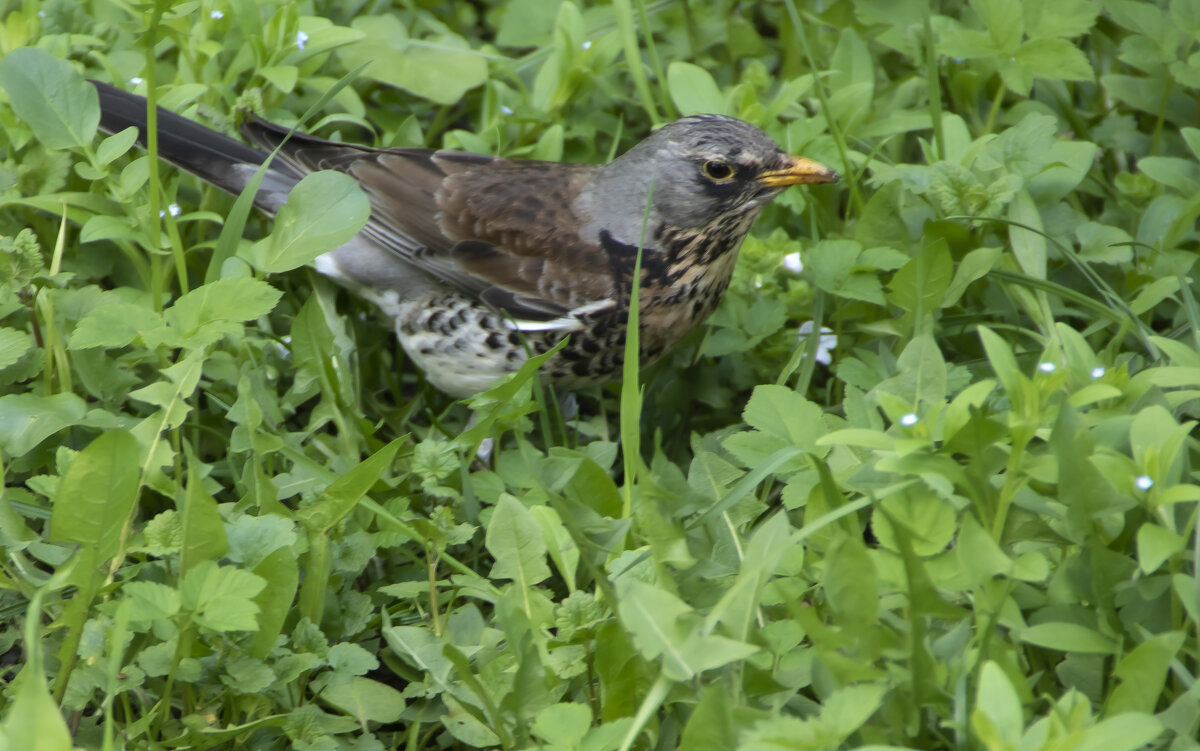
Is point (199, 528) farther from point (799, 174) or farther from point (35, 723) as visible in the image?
point (799, 174)

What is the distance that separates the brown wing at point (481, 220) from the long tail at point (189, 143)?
151mm

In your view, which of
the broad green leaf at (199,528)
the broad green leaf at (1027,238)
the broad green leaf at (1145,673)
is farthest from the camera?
the broad green leaf at (1027,238)

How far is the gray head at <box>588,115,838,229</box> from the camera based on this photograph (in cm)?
341

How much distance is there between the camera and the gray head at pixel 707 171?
11.2 ft

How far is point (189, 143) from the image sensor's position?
360 cm

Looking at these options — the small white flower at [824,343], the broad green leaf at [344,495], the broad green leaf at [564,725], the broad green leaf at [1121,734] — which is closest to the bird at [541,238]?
the small white flower at [824,343]

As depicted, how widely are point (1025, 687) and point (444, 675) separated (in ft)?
3.75

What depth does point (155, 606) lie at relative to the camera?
7.00 feet

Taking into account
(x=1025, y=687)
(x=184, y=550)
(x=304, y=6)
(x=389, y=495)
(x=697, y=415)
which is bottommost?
(x=697, y=415)

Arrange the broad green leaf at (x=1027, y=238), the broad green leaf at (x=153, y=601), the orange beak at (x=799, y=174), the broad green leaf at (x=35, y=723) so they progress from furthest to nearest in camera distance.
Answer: the orange beak at (x=799, y=174), the broad green leaf at (x=1027, y=238), the broad green leaf at (x=153, y=601), the broad green leaf at (x=35, y=723)

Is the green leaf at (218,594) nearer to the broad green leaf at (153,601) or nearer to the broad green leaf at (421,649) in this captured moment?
the broad green leaf at (153,601)

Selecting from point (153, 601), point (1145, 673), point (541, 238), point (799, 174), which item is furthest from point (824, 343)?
point (153, 601)

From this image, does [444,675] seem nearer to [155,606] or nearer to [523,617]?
[523,617]

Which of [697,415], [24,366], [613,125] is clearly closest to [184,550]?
[24,366]
